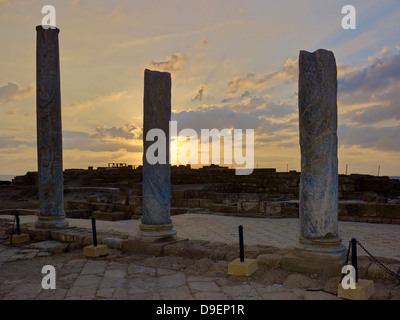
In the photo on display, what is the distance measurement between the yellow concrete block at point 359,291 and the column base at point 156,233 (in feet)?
12.6

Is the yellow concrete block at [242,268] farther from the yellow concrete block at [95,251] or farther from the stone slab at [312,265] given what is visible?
the yellow concrete block at [95,251]

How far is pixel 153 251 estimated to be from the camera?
7422 mm

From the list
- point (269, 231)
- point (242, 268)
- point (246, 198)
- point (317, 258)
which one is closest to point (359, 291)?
point (317, 258)

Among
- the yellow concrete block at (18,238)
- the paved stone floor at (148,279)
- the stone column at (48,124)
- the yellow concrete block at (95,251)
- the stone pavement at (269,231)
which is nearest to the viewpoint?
the paved stone floor at (148,279)

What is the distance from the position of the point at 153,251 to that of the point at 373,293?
410 centimetres

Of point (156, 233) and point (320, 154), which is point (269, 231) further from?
point (320, 154)

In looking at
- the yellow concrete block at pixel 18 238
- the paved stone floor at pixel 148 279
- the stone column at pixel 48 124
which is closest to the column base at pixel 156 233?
the paved stone floor at pixel 148 279

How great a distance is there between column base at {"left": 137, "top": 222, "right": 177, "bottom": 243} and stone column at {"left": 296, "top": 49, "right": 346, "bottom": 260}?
2883mm

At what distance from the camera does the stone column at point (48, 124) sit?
9.34 m

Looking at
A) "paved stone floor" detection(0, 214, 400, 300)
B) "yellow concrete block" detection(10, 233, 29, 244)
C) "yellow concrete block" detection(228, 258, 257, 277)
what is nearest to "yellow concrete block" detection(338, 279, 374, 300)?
"paved stone floor" detection(0, 214, 400, 300)

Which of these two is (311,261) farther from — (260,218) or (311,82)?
(260,218)

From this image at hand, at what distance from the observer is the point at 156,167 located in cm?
779

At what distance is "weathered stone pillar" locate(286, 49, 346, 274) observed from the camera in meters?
5.81

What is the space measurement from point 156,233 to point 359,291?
4195 millimetres
